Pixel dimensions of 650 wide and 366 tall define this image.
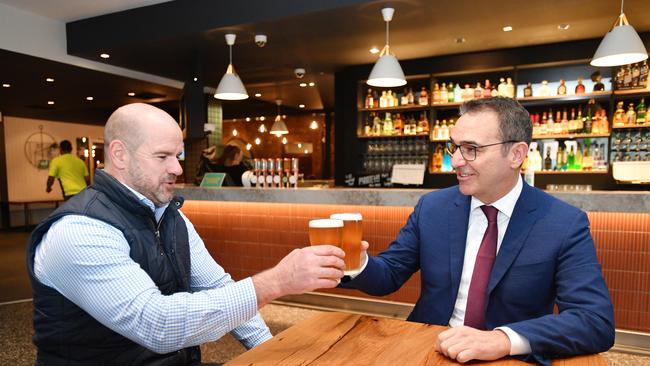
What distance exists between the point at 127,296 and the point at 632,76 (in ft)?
19.3

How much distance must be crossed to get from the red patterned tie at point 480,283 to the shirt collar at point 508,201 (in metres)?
0.10

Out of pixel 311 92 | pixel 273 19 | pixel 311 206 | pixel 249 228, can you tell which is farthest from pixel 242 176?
pixel 311 92

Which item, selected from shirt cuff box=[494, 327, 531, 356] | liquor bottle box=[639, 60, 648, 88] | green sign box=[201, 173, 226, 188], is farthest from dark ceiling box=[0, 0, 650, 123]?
shirt cuff box=[494, 327, 531, 356]

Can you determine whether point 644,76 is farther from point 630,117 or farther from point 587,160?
point 587,160

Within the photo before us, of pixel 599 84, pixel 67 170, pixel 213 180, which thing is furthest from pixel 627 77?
pixel 67 170

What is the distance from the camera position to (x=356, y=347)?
1.09m

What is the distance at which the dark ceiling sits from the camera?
4234 mm

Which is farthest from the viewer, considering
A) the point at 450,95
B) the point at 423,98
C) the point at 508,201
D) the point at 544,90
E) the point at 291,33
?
the point at 423,98

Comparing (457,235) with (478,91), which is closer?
(457,235)

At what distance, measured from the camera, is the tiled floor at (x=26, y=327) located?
2.98 m

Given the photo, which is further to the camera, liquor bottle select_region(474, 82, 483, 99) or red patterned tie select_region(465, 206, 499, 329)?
liquor bottle select_region(474, 82, 483, 99)

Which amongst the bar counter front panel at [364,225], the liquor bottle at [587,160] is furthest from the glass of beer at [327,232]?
the liquor bottle at [587,160]

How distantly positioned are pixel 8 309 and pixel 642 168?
228 inches

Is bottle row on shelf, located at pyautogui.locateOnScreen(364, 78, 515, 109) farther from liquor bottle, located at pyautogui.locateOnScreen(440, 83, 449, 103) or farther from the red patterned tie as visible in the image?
the red patterned tie
